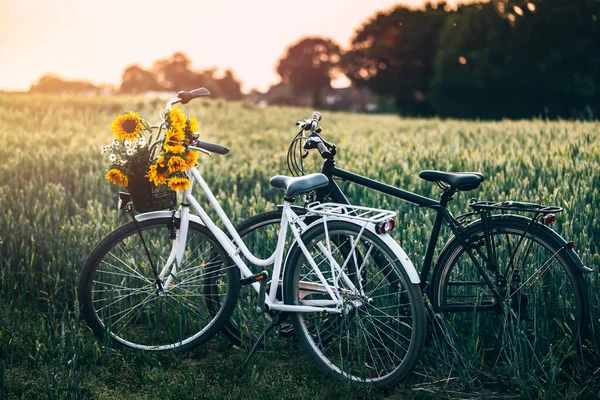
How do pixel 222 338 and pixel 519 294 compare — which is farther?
pixel 222 338

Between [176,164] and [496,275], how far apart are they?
2.23m

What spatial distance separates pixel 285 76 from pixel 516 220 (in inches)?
3383

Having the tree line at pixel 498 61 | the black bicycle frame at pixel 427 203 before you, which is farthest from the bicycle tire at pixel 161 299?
the tree line at pixel 498 61

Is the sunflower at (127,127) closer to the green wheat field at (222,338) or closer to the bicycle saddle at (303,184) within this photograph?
the green wheat field at (222,338)

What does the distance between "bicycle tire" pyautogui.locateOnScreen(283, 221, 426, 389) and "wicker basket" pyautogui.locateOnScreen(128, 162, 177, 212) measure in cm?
104

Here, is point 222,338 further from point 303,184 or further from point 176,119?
point 176,119

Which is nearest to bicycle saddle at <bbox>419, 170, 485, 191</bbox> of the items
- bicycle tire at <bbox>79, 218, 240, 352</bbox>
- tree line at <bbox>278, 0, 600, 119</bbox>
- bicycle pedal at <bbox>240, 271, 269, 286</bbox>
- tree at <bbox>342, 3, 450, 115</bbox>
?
bicycle pedal at <bbox>240, 271, 269, 286</bbox>

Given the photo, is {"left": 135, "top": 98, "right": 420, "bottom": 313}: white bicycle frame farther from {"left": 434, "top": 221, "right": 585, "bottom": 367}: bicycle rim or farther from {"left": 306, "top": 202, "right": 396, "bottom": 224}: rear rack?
{"left": 434, "top": 221, "right": 585, "bottom": 367}: bicycle rim

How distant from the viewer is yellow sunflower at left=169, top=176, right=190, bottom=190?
164 inches

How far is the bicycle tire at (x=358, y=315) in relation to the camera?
12.4ft

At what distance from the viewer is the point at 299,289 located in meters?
4.16

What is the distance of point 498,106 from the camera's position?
40.3m

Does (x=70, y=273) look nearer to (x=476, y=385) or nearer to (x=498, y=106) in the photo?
(x=476, y=385)

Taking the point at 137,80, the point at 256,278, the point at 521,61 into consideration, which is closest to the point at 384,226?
the point at 256,278
